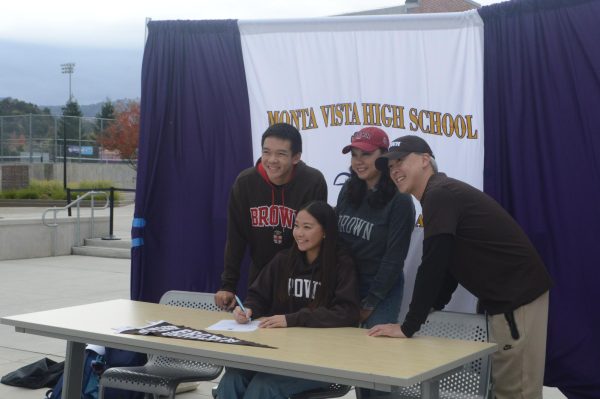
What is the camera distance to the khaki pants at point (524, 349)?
3.85 meters

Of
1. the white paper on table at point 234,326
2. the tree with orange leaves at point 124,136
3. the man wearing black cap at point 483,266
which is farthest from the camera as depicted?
the tree with orange leaves at point 124,136

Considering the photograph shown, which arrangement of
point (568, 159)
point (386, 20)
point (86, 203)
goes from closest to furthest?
point (568, 159) < point (386, 20) < point (86, 203)

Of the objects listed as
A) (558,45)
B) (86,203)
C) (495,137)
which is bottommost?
(86,203)

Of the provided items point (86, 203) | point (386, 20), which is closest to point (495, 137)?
point (386, 20)

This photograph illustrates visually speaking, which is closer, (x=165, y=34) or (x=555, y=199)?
(x=555, y=199)

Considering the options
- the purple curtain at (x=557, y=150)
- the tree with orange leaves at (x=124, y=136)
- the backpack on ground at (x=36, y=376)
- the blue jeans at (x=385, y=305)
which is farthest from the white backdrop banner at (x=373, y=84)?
the tree with orange leaves at (x=124, y=136)

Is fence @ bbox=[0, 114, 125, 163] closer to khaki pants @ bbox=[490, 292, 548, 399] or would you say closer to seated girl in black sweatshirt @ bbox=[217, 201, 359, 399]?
seated girl in black sweatshirt @ bbox=[217, 201, 359, 399]

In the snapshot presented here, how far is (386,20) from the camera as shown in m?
5.27

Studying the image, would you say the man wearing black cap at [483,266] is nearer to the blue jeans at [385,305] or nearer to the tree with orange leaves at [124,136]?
the blue jeans at [385,305]

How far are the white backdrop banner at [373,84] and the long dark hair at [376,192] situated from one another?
820 millimetres

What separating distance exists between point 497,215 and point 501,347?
0.64 m

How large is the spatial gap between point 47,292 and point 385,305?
7238 millimetres

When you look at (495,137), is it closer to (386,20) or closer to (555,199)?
(555,199)

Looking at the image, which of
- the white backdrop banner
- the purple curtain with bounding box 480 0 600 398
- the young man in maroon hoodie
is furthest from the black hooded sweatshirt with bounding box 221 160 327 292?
the purple curtain with bounding box 480 0 600 398
